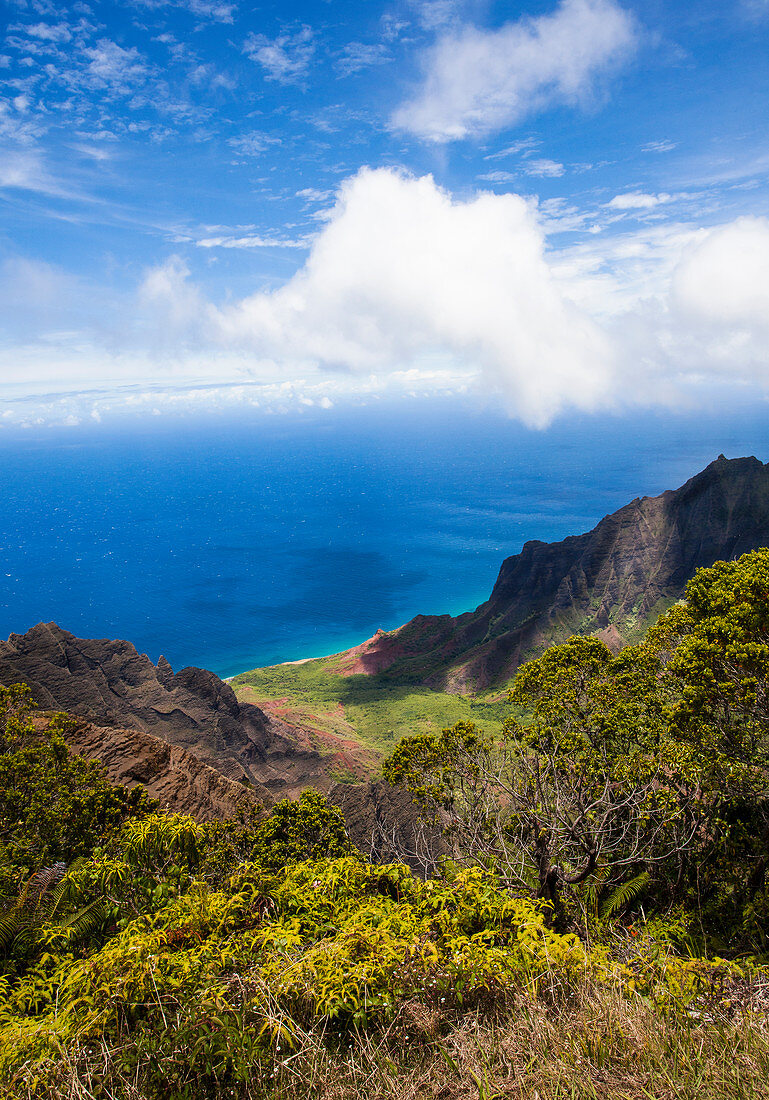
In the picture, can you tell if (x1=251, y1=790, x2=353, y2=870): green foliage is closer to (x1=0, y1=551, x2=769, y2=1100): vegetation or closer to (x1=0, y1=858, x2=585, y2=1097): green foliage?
(x1=0, y1=551, x2=769, y2=1100): vegetation

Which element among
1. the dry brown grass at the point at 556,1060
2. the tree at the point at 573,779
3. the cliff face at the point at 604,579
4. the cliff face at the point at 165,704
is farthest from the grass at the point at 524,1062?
the cliff face at the point at 604,579

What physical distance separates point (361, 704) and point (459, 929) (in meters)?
68.5

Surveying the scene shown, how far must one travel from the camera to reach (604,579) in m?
79.6

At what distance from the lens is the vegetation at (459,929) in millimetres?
5105

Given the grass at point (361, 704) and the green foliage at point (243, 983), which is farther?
the grass at point (361, 704)

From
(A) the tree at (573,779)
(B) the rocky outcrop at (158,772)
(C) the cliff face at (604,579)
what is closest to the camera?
(A) the tree at (573,779)

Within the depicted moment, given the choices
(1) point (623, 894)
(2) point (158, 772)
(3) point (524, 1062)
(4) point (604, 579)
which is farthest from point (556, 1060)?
(4) point (604, 579)

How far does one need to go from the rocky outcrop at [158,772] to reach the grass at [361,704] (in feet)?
107

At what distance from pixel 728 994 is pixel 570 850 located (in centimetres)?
864

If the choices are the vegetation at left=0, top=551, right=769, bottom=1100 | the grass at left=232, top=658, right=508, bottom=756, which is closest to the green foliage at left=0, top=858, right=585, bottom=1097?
the vegetation at left=0, top=551, right=769, bottom=1100

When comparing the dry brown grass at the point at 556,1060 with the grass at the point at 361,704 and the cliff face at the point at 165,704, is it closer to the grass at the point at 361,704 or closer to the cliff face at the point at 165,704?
the cliff face at the point at 165,704

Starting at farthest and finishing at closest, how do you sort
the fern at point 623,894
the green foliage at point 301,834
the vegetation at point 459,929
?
the green foliage at point 301,834, the fern at point 623,894, the vegetation at point 459,929

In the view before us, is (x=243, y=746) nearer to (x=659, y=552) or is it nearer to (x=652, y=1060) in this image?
(x=652, y=1060)

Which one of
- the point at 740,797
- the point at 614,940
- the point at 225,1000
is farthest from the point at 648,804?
the point at 225,1000
